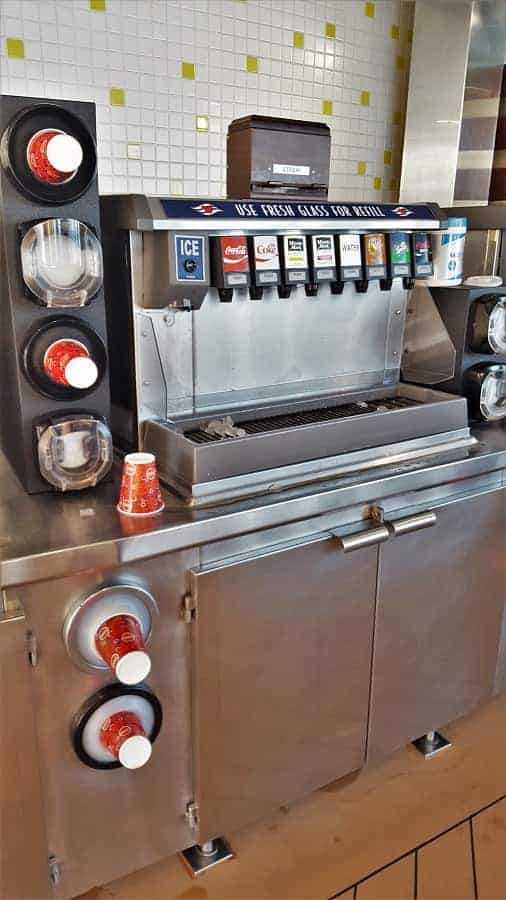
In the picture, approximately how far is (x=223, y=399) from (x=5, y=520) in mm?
543

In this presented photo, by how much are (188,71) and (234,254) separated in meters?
0.81

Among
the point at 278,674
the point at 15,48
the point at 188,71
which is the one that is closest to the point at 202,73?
the point at 188,71

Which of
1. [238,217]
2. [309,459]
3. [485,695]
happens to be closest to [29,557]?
[309,459]

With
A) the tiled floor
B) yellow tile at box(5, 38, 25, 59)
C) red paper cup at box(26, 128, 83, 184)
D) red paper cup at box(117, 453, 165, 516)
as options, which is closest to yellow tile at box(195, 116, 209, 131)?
yellow tile at box(5, 38, 25, 59)

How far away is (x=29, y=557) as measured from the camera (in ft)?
3.34

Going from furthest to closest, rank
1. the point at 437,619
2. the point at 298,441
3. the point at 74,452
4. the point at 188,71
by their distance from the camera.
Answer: the point at 188,71, the point at 437,619, the point at 298,441, the point at 74,452

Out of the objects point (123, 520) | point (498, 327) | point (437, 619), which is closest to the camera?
point (123, 520)

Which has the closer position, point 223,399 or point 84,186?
point 84,186

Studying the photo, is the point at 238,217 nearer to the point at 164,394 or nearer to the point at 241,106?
the point at 164,394

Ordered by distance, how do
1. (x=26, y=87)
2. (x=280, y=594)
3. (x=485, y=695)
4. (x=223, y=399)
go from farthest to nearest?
(x=485, y=695) < (x=26, y=87) < (x=223, y=399) < (x=280, y=594)

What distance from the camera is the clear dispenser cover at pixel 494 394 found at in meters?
1.73

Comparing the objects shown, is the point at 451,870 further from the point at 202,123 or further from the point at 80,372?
the point at 202,123

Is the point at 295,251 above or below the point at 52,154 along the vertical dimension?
below

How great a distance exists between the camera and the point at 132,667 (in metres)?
1.05
